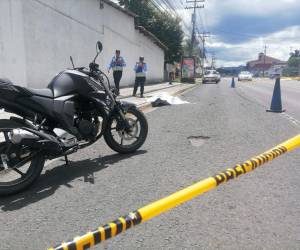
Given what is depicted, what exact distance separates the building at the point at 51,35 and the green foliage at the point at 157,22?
55.7ft

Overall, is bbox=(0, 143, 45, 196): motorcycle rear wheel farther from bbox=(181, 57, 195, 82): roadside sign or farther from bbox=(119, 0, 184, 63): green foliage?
bbox=(119, 0, 184, 63): green foliage

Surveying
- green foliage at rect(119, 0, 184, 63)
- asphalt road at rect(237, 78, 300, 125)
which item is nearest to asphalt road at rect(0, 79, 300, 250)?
asphalt road at rect(237, 78, 300, 125)

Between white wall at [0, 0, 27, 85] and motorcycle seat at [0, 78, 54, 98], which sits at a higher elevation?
white wall at [0, 0, 27, 85]

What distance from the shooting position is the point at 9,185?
11.1ft

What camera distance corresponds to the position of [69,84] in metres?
4.09

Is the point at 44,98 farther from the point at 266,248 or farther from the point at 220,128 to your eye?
the point at 220,128

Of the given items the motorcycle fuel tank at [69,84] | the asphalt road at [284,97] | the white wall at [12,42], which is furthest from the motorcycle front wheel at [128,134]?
the white wall at [12,42]

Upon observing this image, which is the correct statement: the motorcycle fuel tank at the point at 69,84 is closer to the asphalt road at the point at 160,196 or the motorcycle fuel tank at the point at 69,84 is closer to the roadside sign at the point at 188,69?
the asphalt road at the point at 160,196

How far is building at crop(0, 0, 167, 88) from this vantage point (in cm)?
1049

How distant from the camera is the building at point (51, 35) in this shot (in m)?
10.5

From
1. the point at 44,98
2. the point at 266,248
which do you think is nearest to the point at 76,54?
the point at 44,98

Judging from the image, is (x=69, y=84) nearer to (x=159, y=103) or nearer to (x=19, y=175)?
(x=19, y=175)

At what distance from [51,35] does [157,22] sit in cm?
2783

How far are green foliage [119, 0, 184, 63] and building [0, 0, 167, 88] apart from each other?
668 inches
